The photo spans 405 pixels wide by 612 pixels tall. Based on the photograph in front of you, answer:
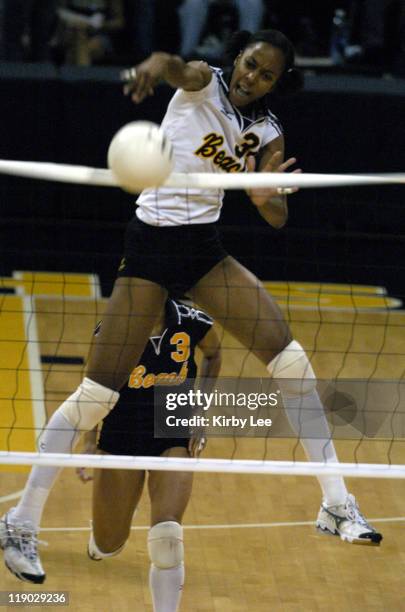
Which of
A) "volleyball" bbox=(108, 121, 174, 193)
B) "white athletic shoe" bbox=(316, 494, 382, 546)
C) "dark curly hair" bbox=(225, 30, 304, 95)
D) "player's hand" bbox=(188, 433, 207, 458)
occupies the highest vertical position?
"dark curly hair" bbox=(225, 30, 304, 95)

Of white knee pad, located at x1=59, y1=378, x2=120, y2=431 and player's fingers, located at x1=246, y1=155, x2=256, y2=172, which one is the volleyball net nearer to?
white knee pad, located at x1=59, y1=378, x2=120, y2=431

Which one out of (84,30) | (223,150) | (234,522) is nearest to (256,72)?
(223,150)

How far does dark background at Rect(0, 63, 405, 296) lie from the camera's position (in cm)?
1077

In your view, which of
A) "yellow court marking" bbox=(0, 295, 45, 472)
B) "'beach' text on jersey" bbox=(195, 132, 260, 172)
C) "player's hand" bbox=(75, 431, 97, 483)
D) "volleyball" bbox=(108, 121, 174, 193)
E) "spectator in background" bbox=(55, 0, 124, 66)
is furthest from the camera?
"spectator in background" bbox=(55, 0, 124, 66)

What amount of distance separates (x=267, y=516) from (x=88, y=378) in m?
2.03

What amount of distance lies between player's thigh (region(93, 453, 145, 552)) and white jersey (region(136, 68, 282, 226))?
47.3 inches

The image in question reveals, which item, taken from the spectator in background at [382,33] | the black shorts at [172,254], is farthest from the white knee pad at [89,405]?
the spectator in background at [382,33]

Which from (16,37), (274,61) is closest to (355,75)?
(16,37)

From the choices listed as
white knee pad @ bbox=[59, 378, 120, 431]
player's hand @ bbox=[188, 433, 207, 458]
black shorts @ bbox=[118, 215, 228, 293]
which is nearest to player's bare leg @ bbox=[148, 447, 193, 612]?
player's hand @ bbox=[188, 433, 207, 458]

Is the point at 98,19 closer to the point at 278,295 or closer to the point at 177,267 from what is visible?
the point at 278,295

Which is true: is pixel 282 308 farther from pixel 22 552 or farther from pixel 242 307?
pixel 22 552

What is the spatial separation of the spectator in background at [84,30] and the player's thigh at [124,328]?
22.3 ft

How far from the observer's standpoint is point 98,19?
1211 cm

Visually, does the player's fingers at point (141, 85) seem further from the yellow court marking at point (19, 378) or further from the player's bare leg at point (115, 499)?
the yellow court marking at point (19, 378)
